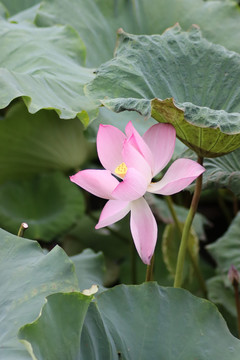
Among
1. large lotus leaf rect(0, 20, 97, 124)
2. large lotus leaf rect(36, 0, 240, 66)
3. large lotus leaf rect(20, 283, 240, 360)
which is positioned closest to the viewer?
large lotus leaf rect(20, 283, 240, 360)

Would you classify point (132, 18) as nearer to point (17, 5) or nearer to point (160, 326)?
point (17, 5)

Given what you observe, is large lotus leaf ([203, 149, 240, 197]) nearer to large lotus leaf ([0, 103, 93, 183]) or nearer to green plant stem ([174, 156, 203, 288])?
green plant stem ([174, 156, 203, 288])

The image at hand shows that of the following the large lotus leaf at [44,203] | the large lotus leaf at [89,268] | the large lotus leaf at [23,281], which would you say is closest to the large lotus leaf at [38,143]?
the large lotus leaf at [44,203]

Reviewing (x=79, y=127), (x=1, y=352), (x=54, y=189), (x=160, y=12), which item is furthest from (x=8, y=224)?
(x=1, y=352)

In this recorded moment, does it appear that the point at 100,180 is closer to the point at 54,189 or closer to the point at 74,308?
the point at 74,308

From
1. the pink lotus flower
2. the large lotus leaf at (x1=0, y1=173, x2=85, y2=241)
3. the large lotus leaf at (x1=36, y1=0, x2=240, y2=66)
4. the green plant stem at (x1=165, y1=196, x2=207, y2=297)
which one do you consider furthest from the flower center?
the large lotus leaf at (x1=0, y1=173, x2=85, y2=241)
